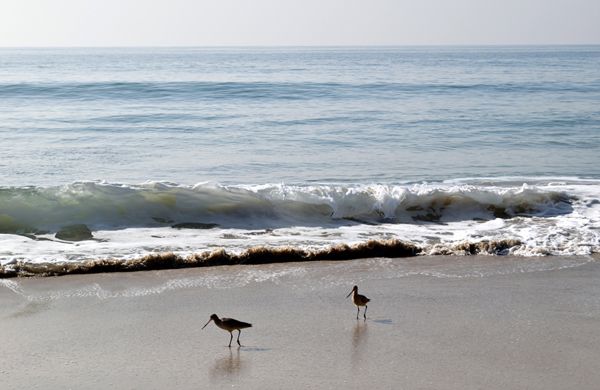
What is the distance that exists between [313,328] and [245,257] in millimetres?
2555

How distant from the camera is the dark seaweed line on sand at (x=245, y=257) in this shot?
8625 millimetres

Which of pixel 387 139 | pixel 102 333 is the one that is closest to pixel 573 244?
pixel 102 333

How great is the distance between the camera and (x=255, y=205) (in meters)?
12.2

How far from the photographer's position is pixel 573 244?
32.6 feet

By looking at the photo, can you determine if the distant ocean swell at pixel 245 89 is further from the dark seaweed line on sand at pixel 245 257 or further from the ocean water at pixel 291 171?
the dark seaweed line on sand at pixel 245 257

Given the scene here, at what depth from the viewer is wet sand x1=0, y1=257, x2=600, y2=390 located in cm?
575

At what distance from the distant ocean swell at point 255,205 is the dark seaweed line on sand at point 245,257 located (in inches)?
87.1

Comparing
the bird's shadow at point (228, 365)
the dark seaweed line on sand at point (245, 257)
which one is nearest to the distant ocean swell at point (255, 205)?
the dark seaweed line on sand at point (245, 257)

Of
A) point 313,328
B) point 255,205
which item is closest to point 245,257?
point 313,328

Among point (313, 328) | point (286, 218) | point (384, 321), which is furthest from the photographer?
point (286, 218)

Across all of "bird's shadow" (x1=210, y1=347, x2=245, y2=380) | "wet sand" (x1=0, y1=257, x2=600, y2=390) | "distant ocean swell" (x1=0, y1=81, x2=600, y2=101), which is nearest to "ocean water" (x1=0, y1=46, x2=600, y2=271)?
"distant ocean swell" (x1=0, y1=81, x2=600, y2=101)

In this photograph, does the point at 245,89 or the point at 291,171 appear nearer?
the point at 291,171

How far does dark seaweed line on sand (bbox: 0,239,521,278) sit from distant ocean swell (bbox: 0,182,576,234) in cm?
221

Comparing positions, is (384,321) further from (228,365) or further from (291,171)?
(291,171)
